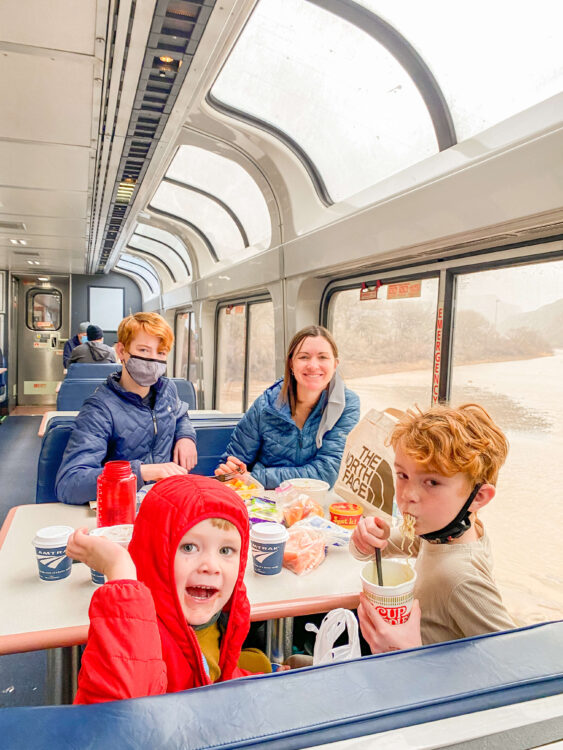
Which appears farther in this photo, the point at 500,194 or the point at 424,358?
the point at 424,358

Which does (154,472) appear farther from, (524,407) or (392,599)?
(524,407)

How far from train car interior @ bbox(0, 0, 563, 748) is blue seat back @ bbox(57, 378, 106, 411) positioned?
5.50 feet

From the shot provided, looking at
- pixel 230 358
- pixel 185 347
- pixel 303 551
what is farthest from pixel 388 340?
pixel 185 347

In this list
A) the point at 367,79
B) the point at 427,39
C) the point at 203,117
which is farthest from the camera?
the point at 203,117

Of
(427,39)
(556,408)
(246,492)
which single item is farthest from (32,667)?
(427,39)

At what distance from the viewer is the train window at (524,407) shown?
2.16 m

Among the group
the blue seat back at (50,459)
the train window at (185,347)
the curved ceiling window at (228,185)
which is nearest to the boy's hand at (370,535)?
the blue seat back at (50,459)

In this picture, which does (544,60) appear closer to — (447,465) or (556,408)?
(556,408)

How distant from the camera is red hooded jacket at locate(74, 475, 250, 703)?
917mm

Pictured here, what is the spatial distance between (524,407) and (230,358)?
14.5ft

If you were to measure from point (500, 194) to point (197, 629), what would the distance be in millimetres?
1662

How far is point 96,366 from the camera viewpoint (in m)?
6.32

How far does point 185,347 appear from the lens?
831 cm

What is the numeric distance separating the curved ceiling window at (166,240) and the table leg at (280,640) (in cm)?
584
